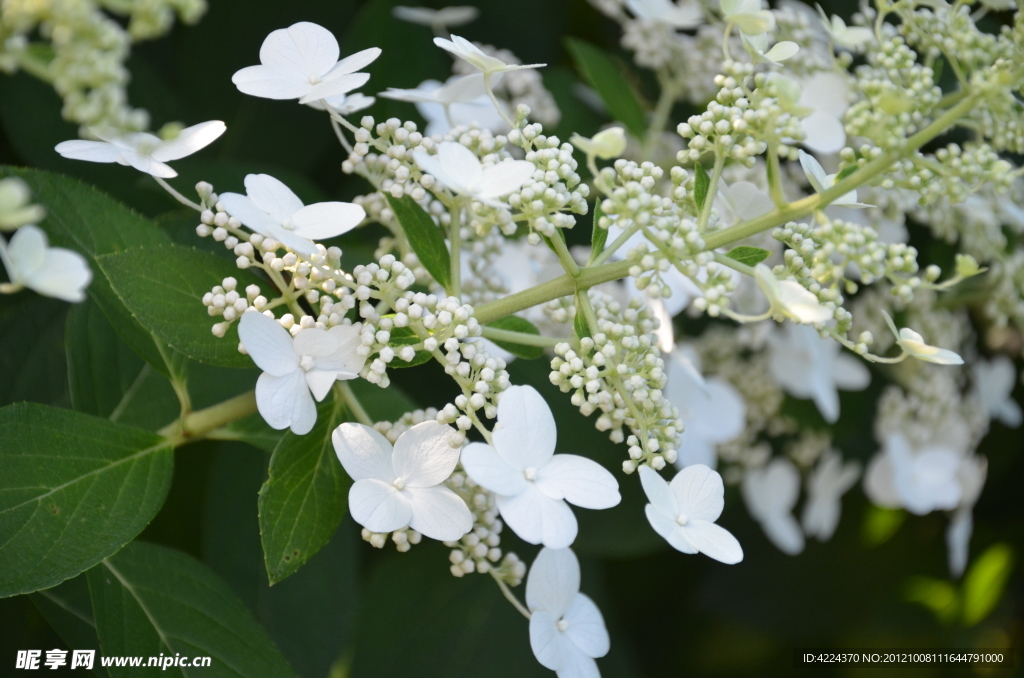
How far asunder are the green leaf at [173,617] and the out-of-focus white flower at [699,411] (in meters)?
0.53

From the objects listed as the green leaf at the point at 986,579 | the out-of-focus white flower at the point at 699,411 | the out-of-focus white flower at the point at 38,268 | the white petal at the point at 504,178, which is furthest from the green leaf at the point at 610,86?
the green leaf at the point at 986,579

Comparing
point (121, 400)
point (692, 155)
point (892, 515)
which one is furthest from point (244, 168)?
point (892, 515)

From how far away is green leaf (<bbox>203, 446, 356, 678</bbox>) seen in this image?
0.94 metres

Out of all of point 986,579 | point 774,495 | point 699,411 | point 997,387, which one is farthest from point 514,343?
point 986,579

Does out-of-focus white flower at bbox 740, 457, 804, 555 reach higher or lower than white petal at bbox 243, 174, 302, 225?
lower

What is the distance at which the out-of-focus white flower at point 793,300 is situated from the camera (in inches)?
18.3

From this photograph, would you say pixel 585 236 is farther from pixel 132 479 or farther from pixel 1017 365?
pixel 1017 365

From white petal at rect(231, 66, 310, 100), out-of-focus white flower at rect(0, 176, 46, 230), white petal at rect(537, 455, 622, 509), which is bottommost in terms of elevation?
white petal at rect(537, 455, 622, 509)

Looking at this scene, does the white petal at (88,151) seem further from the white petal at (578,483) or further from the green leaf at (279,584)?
the green leaf at (279,584)

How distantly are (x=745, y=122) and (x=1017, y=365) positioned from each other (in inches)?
48.1

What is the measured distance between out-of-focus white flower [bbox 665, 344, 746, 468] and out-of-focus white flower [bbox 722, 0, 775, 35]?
47 cm

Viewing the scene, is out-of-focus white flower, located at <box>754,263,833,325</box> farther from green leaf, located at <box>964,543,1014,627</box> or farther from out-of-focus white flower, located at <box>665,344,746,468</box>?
green leaf, located at <box>964,543,1014,627</box>

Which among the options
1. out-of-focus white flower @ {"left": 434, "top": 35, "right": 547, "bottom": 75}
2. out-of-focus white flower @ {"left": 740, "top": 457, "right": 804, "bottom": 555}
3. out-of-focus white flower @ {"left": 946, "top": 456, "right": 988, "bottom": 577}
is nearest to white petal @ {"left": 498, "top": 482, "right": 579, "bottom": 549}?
out-of-focus white flower @ {"left": 434, "top": 35, "right": 547, "bottom": 75}

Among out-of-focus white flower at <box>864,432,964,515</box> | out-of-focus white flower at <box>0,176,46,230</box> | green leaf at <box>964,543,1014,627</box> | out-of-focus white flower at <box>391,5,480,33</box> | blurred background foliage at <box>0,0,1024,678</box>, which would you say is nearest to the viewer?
out-of-focus white flower at <box>0,176,46,230</box>
